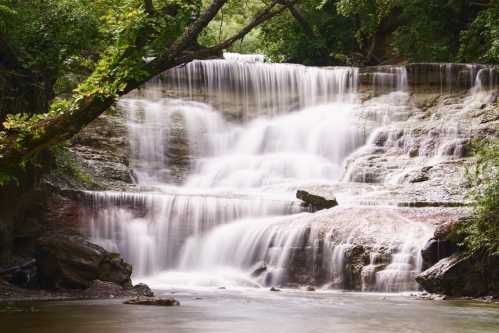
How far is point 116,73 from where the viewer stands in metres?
11.1

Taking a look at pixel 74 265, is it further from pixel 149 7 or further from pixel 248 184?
pixel 248 184

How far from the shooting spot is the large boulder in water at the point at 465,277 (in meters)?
15.4

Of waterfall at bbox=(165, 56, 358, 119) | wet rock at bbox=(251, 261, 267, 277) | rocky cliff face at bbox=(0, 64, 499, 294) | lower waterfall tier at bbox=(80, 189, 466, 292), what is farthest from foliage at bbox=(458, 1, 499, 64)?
wet rock at bbox=(251, 261, 267, 277)

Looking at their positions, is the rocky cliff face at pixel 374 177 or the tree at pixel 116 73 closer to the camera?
the tree at pixel 116 73

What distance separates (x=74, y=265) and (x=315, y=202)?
315 inches

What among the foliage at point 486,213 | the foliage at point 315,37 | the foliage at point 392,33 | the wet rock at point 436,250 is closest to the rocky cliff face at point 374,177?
the wet rock at point 436,250

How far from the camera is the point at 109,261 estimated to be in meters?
15.3

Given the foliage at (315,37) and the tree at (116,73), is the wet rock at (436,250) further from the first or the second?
the foliage at (315,37)

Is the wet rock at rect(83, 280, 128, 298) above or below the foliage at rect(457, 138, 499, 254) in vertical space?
below

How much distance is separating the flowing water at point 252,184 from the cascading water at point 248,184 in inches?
1.4

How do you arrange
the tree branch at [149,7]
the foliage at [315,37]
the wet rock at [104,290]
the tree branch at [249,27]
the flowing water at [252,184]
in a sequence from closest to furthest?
the tree branch at [149,7] < the tree branch at [249,27] < the wet rock at [104,290] < the flowing water at [252,184] < the foliage at [315,37]

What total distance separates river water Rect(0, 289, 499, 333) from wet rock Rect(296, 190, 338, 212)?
6076 mm

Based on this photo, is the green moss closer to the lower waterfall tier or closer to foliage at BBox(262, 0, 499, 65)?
the lower waterfall tier

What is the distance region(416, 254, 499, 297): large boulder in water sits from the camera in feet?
50.6
